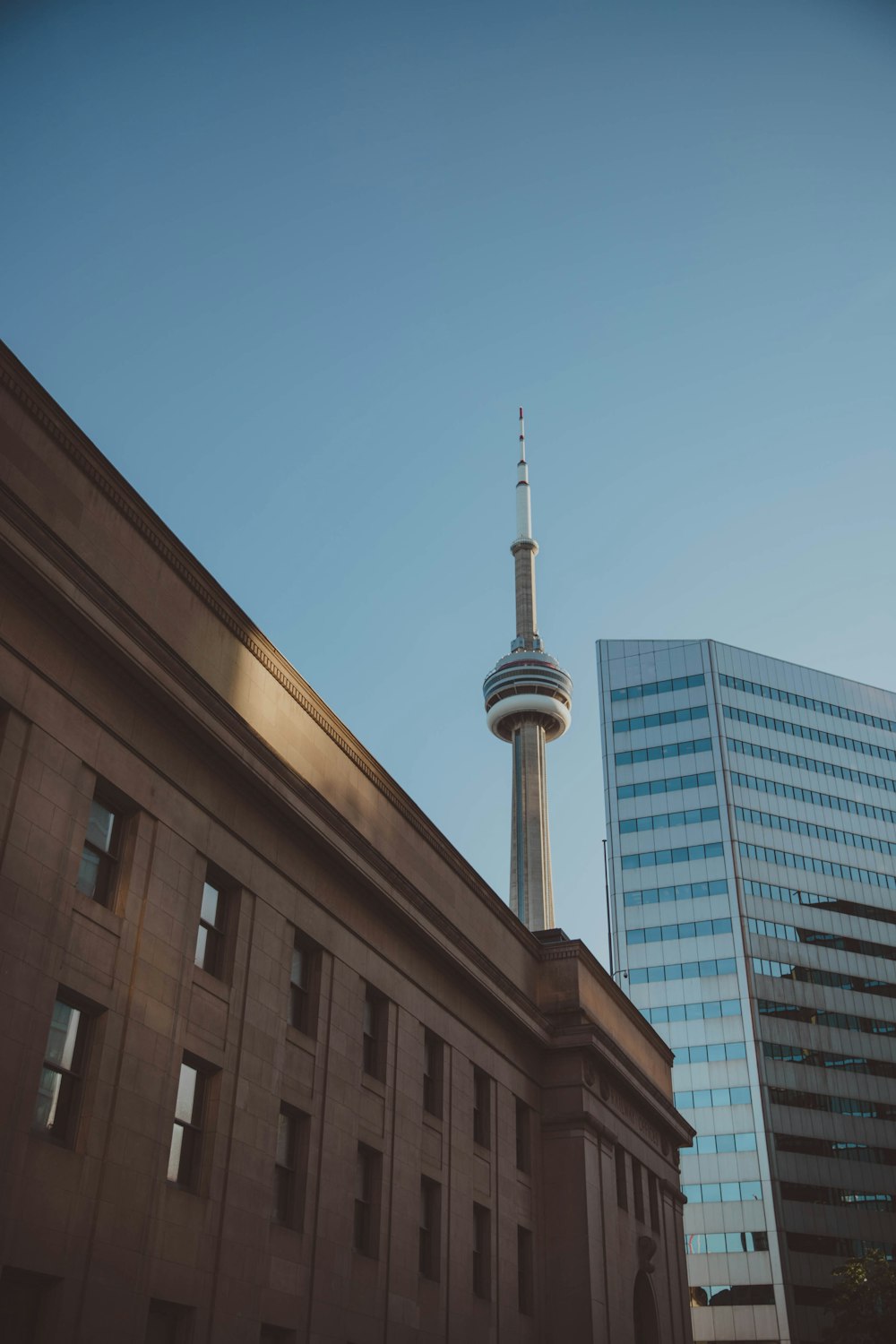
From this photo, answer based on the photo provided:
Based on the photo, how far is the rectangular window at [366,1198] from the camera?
1136 inches

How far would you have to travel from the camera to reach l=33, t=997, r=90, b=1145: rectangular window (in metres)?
19.8

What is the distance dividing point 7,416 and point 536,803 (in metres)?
102

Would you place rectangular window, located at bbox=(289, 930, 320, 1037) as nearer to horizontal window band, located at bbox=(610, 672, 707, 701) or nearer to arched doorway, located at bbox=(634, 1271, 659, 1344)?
arched doorway, located at bbox=(634, 1271, 659, 1344)

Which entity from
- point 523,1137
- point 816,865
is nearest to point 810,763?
point 816,865

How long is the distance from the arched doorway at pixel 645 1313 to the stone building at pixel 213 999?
6663mm

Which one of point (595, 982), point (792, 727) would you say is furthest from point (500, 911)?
point (792, 727)

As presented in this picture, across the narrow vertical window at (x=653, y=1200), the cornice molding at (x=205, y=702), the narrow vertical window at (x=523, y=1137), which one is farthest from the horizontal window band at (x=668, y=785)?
the cornice molding at (x=205, y=702)

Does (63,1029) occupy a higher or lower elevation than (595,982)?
lower

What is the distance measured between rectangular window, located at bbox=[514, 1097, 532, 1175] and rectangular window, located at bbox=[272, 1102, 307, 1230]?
1425 cm

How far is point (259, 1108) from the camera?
25203 mm

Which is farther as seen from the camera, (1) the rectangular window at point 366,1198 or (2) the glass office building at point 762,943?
(2) the glass office building at point 762,943

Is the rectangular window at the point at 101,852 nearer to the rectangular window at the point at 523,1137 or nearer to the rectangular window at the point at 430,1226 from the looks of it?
the rectangular window at the point at 430,1226

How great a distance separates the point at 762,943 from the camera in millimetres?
101812

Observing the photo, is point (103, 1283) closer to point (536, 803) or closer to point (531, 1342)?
point (531, 1342)
